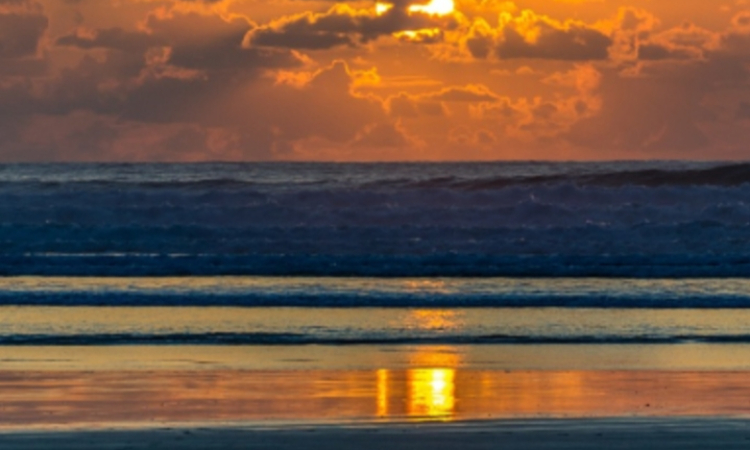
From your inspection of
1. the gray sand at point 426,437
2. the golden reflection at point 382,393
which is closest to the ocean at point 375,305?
the golden reflection at point 382,393

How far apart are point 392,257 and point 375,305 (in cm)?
743

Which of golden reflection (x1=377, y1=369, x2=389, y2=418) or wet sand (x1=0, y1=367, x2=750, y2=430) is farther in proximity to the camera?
golden reflection (x1=377, y1=369, x2=389, y2=418)

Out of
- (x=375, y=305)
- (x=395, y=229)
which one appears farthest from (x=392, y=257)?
(x=375, y=305)

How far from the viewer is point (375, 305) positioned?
20047 mm

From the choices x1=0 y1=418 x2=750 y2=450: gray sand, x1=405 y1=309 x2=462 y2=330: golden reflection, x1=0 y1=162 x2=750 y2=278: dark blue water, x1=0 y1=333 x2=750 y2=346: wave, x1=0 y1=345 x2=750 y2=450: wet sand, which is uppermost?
x1=0 y1=162 x2=750 y2=278: dark blue water

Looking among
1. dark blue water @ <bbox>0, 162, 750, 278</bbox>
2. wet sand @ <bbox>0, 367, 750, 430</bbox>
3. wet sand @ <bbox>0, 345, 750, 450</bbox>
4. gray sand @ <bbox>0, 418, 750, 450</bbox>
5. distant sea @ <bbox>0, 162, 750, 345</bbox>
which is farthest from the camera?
dark blue water @ <bbox>0, 162, 750, 278</bbox>

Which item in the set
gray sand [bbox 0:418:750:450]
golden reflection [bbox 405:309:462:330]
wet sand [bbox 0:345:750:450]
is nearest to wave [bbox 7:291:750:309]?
golden reflection [bbox 405:309:462:330]

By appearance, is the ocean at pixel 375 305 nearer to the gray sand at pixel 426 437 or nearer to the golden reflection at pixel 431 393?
the golden reflection at pixel 431 393

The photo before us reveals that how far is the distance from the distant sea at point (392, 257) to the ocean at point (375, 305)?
84 millimetres

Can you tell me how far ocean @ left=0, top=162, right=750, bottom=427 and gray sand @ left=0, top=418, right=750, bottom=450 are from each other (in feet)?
1.79

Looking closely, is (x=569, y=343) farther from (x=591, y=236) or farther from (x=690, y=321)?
(x=591, y=236)

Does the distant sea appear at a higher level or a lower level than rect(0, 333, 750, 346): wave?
higher

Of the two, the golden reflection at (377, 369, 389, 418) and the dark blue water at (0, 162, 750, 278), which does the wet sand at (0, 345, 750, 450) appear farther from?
the dark blue water at (0, 162, 750, 278)

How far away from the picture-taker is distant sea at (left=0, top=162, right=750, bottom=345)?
680 inches
